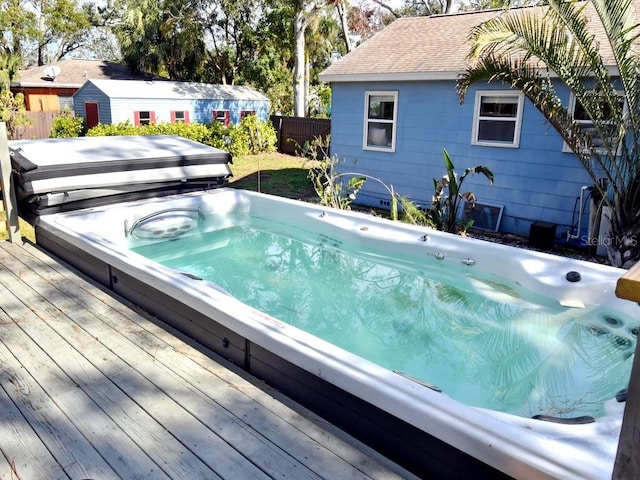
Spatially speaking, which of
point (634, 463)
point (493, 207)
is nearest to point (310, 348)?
point (634, 463)

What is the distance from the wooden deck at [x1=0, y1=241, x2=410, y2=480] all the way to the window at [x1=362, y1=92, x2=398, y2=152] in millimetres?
6009

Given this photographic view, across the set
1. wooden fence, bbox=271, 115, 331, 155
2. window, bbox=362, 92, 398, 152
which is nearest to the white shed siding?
wooden fence, bbox=271, 115, 331, 155

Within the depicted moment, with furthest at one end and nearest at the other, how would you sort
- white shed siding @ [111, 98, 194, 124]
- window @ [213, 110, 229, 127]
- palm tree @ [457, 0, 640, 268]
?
window @ [213, 110, 229, 127], white shed siding @ [111, 98, 194, 124], palm tree @ [457, 0, 640, 268]

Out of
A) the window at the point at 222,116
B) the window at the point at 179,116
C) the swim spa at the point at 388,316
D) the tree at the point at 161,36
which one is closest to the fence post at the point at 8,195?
the swim spa at the point at 388,316

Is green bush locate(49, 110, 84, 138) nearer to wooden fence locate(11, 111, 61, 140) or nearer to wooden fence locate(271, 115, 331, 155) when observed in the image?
wooden fence locate(11, 111, 61, 140)

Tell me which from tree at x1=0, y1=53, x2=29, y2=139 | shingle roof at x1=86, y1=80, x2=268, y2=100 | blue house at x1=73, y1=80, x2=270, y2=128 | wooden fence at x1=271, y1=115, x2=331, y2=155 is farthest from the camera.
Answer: shingle roof at x1=86, y1=80, x2=268, y2=100

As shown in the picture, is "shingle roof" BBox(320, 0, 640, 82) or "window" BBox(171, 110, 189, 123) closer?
"shingle roof" BBox(320, 0, 640, 82)

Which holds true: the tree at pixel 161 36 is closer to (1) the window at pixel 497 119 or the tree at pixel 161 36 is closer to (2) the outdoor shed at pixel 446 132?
(2) the outdoor shed at pixel 446 132

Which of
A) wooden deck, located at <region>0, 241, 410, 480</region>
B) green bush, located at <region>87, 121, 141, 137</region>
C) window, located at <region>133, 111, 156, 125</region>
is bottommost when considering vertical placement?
wooden deck, located at <region>0, 241, 410, 480</region>

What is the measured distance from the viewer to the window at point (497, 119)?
7.09 metres

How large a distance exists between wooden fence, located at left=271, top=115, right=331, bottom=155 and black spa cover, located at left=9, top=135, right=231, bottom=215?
7691 millimetres

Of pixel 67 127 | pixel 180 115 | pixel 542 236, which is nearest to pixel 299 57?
pixel 180 115

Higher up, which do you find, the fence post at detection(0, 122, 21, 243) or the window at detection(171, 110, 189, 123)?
the window at detection(171, 110, 189, 123)

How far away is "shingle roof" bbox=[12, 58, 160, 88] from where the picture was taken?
20.0m
